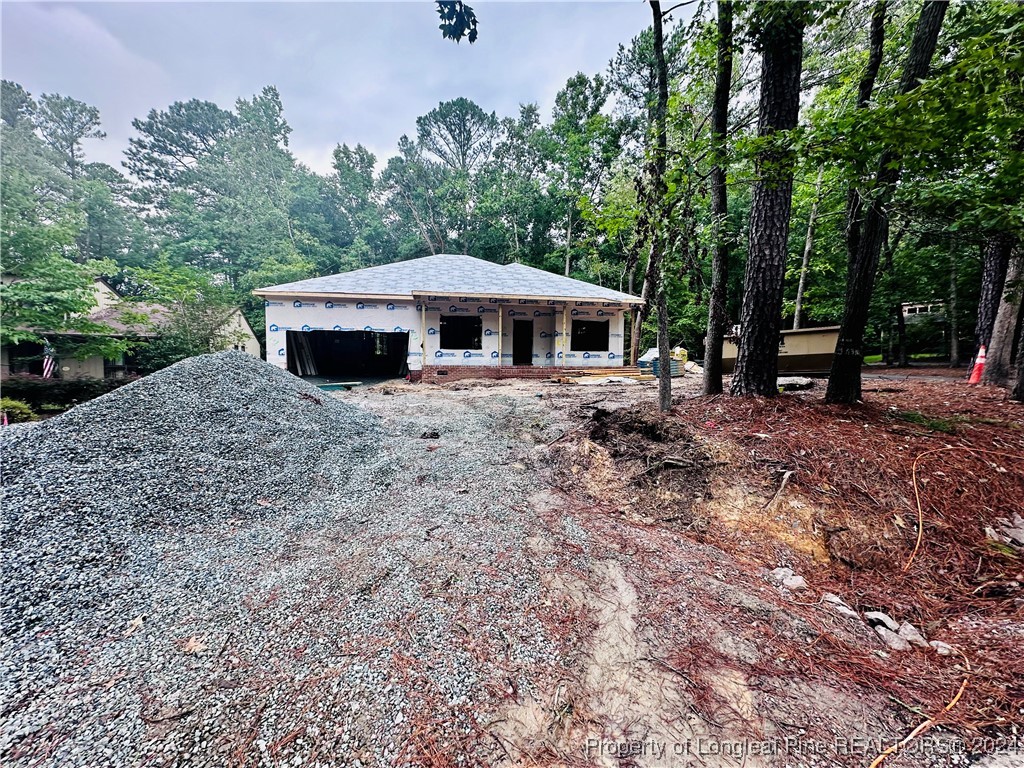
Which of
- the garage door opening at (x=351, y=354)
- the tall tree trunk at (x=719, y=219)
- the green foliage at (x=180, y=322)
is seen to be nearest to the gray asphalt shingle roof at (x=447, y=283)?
the green foliage at (x=180, y=322)

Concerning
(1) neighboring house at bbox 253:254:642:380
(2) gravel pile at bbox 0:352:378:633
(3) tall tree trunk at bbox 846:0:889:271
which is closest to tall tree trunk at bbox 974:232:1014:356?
(3) tall tree trunk at bbox 846:0:889:271

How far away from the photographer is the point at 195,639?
5.23ft

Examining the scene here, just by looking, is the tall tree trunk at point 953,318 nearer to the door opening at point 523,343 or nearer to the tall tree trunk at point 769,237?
the tall tree trunk at point 769,237

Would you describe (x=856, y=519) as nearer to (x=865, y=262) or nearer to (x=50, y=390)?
(x=865, y=262)

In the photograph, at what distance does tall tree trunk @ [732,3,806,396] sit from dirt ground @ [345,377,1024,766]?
1.92ft

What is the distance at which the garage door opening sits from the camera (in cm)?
1416

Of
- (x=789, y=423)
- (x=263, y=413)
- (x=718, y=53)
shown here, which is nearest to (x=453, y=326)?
(x=263, y=413)

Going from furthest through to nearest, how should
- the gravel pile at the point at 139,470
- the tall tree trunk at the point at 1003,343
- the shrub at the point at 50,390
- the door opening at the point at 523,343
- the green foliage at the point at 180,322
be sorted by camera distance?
the door opening at the point at 523,343 → the green foliage at the point at 180,322 → the shrub at the point at 50,390 → the tall tree trunk at the point at 1003,343 → the gravel pile at the point at 139,470

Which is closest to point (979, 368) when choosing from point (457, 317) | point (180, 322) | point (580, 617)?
point (580, 617)

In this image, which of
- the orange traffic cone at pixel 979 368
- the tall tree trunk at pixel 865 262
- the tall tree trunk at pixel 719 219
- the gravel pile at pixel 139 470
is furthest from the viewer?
the orange traffic cone at pixel 979 368

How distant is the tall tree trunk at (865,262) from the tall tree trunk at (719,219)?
1150 mm

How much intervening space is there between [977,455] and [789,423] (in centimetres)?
113

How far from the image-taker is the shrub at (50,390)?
7.53 meters

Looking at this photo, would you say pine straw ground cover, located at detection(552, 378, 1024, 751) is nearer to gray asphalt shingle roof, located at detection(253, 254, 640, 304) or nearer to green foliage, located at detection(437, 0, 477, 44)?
green foliage, located at detection(437, 0, 477, 44)
